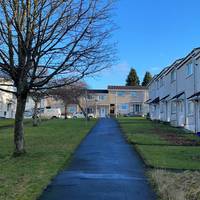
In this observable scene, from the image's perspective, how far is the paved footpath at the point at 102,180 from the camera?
9.16 metres

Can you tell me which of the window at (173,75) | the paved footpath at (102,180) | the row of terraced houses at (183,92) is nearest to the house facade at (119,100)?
the row of terraced houses at (183,92)

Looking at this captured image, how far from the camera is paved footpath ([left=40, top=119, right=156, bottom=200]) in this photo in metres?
9.16

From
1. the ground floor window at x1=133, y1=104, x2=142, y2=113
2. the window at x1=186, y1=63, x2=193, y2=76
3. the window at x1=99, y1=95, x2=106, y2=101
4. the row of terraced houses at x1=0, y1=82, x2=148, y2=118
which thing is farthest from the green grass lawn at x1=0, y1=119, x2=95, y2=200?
the ground floor window at x1=133, y1=104, x2=142, y2=113

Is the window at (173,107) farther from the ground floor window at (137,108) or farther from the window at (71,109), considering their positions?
the window at (71,109)

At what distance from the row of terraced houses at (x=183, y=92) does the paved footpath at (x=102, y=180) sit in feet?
47.4

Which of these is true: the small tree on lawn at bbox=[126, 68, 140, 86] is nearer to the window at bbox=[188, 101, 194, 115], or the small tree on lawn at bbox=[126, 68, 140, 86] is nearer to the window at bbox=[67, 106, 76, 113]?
the window at bbox=[67, 106, 76, 113]

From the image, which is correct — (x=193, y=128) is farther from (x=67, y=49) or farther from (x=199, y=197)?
(x=199, y=197)

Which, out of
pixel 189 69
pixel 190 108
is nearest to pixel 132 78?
pixel 189 69

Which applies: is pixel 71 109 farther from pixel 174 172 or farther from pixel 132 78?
pixel 174 172

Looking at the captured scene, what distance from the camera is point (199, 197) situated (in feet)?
28.6

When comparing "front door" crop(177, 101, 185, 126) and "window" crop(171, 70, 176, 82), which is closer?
"front door" crop(177, 101, 185, 126)

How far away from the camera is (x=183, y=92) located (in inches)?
1420

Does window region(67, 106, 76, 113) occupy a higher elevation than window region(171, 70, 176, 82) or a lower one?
lower

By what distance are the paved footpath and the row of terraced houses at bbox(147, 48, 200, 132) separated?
14.4m
